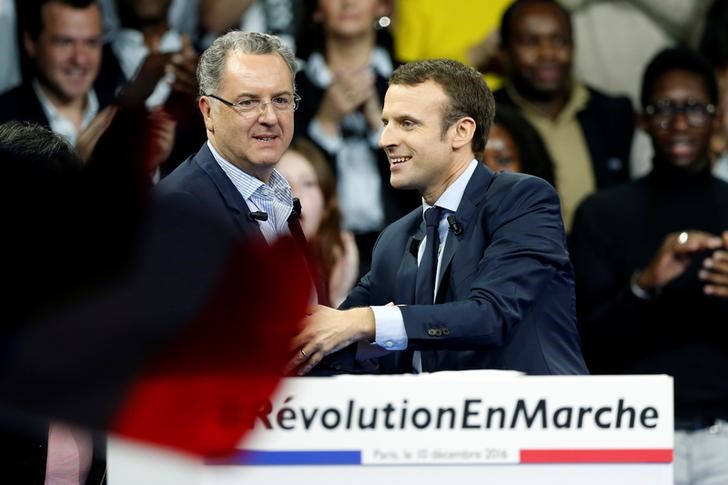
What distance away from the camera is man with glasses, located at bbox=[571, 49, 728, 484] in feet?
14.9

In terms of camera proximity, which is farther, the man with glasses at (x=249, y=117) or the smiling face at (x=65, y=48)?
the smiling face at (x=65, y=48)

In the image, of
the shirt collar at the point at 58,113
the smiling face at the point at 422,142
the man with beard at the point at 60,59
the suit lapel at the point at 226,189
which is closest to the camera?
the suit lapel at the point at 226,189

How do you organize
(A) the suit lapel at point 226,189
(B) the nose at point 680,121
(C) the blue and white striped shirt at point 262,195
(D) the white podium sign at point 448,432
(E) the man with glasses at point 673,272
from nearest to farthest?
(D) the white podium sign at point 448,432 → (A) the suit lapel at point 226,189 → (C) the blue and white striped shirt at point 262,195 → (E) the man with glasses at point 673,272 → (B) the nose at point 680,121

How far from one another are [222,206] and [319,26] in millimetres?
2687

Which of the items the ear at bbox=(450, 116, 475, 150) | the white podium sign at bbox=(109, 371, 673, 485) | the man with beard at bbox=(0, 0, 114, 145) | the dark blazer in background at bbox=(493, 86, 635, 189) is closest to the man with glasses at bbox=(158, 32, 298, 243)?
the ear at bbox=(450, 116, 475, 150)

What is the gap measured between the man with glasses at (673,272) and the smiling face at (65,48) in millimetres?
2209

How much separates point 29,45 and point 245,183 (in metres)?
2.40

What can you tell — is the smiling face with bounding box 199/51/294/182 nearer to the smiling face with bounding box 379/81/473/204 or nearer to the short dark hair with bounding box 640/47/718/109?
the smiling face with bounding box 379/81/473/204

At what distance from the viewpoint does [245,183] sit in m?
3.12

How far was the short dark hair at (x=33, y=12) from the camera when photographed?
508 cm

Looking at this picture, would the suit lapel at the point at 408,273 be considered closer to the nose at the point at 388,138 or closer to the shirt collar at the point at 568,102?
the nose at the point at 388,138

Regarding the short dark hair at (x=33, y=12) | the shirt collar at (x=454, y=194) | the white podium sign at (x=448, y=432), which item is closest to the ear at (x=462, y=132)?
the shirt collar at (x=454, y=194)

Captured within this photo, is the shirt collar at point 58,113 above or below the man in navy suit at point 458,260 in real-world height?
above

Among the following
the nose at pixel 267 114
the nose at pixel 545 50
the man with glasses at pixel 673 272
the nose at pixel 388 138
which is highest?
the nose at pixel 545 50
